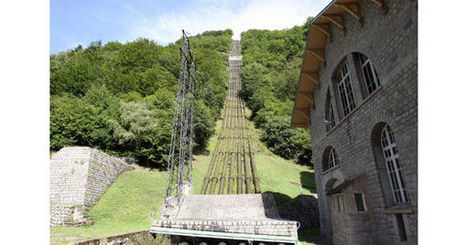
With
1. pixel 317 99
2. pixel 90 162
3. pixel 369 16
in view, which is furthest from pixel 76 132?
pixel 369 16

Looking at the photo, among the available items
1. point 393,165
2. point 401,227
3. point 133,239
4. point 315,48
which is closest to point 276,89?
point 315,48

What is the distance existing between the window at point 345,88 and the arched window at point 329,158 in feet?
8.62

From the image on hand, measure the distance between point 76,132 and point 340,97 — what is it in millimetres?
19813

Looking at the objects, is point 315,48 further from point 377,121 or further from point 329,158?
point 329,158

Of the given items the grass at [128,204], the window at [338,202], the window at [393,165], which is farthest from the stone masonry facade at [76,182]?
the window at [393,165]

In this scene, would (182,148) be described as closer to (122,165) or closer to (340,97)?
(122,165)

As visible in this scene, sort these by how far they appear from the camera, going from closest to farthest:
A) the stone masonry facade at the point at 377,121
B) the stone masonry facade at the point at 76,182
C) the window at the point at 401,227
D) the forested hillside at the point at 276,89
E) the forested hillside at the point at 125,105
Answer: the stone masonry facade at the point at 377,121
the window at the point at 401,227
the stone masonry facade at the point at 76,182
the forested hillside at the point at 125,105
the forested hillside at the point at 276,89

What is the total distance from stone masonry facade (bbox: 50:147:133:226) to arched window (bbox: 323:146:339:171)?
12612 mm

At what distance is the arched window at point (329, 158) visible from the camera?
36.9 feet

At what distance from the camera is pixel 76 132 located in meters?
18.4

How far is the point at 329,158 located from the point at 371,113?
5.19 m

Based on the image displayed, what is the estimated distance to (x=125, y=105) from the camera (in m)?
20.6

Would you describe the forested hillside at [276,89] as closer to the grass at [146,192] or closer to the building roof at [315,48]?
the grass at [146,192]

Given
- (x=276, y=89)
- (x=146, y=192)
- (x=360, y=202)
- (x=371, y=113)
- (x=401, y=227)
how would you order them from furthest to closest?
(x=276, y=89)
(x=146, y=192)
(x=360, y=202)
(x=371, y=113)
(x=401, y=227)
